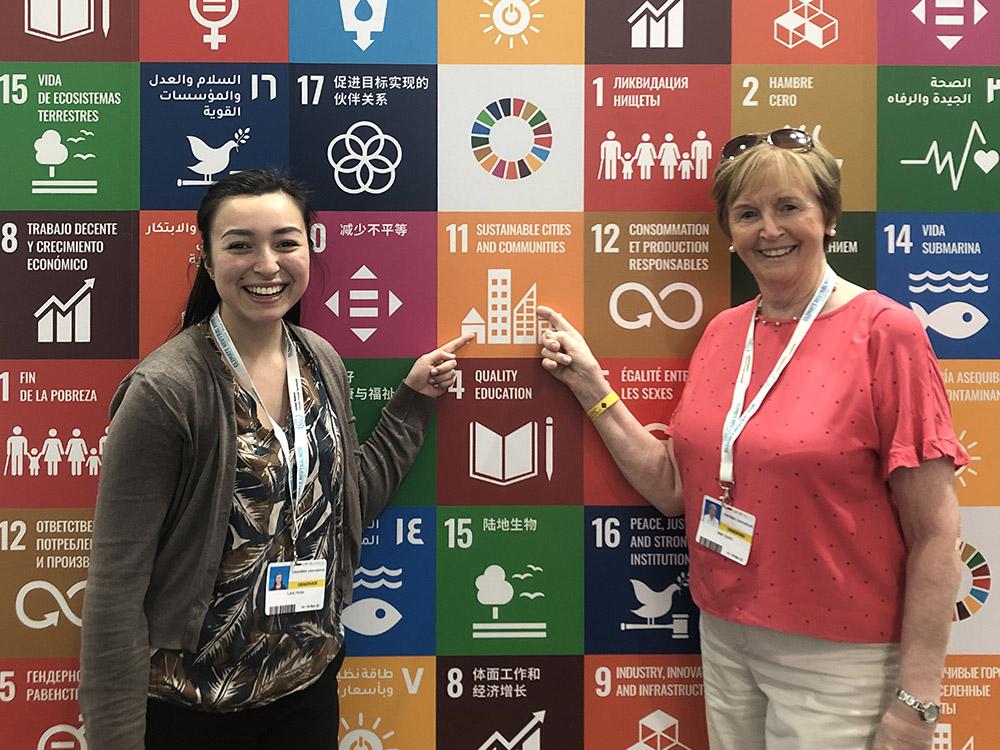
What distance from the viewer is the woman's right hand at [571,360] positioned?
1.90 m

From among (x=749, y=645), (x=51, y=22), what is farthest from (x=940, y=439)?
(x=51, y=22)

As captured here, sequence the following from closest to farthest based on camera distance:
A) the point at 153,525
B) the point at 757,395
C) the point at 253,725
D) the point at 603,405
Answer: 1. the point at 153,525
2. the point at 253,725
3. the point at 757,395
4. the point at 603,405

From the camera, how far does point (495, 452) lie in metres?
1.96

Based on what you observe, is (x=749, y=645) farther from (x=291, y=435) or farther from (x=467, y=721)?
(x=291, y=435)

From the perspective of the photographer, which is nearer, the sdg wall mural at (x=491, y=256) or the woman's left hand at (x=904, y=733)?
the woman's left hand at (x=904, y=733)

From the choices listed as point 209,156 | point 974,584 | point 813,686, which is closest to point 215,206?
point 209,156

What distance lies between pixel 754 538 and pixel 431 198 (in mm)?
1159

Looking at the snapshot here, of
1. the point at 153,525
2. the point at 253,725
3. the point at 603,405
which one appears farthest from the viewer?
the point at 603,405

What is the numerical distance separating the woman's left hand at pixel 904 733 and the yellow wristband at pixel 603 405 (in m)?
0.89

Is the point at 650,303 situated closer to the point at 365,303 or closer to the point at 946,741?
the point at 365,303

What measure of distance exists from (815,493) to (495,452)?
0.80 metres

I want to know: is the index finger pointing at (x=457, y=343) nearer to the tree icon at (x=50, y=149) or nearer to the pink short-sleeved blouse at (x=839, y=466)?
the pink short-sleeved blouse at (x=839, y=466)

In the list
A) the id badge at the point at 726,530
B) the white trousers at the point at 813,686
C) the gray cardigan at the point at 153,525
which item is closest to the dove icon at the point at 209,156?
the gray cardigan at the point at 153,525

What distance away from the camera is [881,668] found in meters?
1.54
